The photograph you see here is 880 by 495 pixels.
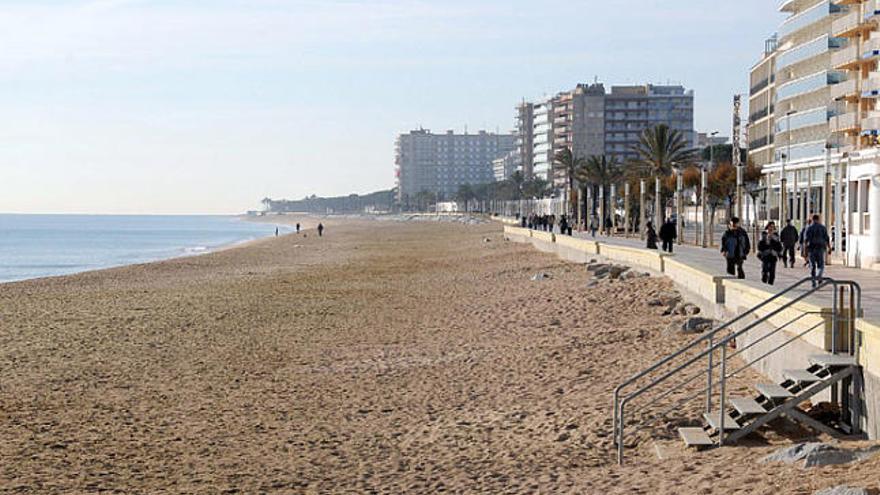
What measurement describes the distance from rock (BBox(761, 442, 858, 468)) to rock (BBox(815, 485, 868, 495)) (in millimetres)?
905

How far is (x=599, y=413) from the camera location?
41.7ft

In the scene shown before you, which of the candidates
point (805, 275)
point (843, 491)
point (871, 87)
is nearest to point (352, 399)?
point (843, 491)

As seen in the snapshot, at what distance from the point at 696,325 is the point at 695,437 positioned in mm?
Result: 7312

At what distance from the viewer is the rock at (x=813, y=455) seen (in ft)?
28.7

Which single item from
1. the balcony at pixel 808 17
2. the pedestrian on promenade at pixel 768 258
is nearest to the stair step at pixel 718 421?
the pedestrian on promenade at pixel 768 258

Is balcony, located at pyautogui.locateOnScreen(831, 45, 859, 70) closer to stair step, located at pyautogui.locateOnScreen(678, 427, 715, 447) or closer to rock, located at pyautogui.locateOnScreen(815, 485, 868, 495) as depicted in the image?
stair step, located at pyautogui.locateOnScreen(678, 427, 715, 447)

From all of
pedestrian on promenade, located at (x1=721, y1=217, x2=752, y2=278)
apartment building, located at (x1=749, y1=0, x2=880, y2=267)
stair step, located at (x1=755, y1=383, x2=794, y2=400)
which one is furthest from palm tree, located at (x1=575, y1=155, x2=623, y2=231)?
stair step, located at (x1=755, y1=383, x2=794, y2=400)

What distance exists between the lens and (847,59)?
161ft

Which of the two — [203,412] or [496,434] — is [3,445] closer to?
[203,412]

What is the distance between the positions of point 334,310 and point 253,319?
2.36m

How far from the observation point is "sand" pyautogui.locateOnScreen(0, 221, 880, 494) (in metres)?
10.4

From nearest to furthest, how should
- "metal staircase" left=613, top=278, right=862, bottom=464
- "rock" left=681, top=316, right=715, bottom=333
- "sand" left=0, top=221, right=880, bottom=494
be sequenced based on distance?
"metal staircase" left=613, top=278, right=862, bottom=464 < "sand" left=0, top=221, right=880, bottom=494 < "rock" left=681, top=316, right=715, bottom=333

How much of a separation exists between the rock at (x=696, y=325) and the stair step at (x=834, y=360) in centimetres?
682

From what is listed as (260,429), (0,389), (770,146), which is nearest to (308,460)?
(260,429)
